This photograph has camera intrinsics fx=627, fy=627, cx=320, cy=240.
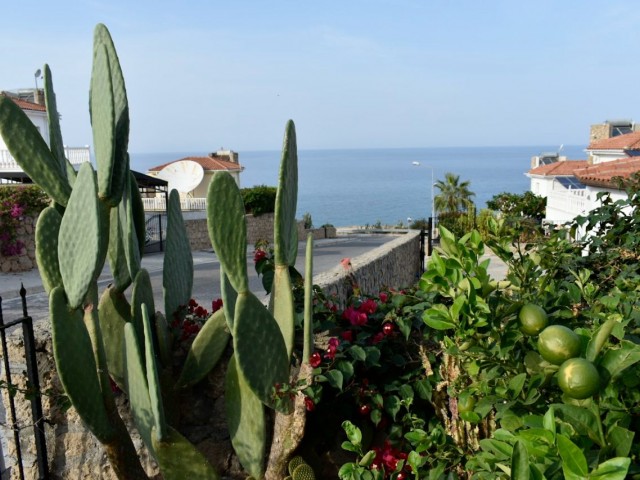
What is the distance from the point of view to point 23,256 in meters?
14.6

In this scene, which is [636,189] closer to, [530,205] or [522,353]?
[522,353]

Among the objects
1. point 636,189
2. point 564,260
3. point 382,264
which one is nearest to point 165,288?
point 564,260

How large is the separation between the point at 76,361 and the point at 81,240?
1.71 feet

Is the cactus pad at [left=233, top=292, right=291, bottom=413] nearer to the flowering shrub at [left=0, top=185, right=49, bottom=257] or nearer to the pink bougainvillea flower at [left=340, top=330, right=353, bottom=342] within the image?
the pink bougainvillea flower at [left=340, top=330, right=353, bottom=342]

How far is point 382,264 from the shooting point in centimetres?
686

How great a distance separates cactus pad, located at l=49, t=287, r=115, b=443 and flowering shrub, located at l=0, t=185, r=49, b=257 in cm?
1285

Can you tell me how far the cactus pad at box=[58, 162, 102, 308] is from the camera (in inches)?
103

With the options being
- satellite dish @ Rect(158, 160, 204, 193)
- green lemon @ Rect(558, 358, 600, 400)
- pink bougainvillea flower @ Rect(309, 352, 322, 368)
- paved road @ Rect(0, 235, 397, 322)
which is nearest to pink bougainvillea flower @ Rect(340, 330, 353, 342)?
pink bougainvillea flower @ Rect(309, 352, 322, 368)

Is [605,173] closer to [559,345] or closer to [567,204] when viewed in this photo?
[567,204]

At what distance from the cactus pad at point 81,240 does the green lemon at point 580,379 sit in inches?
78.7

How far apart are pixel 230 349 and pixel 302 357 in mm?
380

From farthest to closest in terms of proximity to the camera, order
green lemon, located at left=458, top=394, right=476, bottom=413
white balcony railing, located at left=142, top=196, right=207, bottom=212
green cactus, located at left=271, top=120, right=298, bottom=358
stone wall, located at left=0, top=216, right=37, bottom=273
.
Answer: white balcony railing, located at left=142, top=196, right=207, bottom=212 < stone wall, located at left=0, top=216, right=37, bottom=273 < green cactus, located at left=271, top=120, right=298, bottom=358 < green lemon, located at left=458, top=394, right=476, bottom=413

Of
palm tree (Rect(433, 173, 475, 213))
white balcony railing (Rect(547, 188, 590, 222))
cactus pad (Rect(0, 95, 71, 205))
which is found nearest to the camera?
cactus pad (Rect(0, 95, 71, 205))

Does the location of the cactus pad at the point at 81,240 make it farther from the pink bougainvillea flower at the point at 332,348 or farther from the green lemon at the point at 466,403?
the green lemon at the point at 466,403
